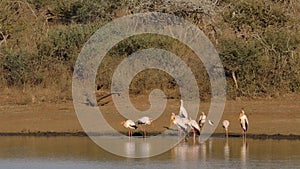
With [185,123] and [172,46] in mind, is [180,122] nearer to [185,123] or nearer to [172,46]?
[185,123]

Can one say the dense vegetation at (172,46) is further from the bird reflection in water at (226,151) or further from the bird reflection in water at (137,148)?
the bird reflection in water at (226,151)

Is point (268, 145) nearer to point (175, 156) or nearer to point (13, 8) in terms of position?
point (175, 156)

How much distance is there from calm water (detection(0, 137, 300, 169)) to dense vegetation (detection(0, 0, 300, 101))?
5016mm

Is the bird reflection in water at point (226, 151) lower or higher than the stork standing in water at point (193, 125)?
lower

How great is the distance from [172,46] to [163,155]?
8451 millimetres

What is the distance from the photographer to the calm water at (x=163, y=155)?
629 inches

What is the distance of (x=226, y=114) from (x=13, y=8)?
11.1 m

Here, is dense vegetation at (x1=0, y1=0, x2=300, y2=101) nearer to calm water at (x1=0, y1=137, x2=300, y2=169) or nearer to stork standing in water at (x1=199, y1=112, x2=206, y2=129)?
stork standing in water at (x1=199, y1=112, x2=206, y2=129)

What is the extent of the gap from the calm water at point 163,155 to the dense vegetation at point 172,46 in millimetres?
5016

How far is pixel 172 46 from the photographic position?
83.7 ft

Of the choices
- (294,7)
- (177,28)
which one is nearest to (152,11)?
(177,28)

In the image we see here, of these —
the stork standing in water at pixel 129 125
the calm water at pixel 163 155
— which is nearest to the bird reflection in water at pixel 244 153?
the calm water at pixel 163 155

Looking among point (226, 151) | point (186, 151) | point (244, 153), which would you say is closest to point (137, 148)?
point (186, 151)

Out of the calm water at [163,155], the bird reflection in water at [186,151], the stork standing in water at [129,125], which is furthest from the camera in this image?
the stork standing in water at [129,125]
